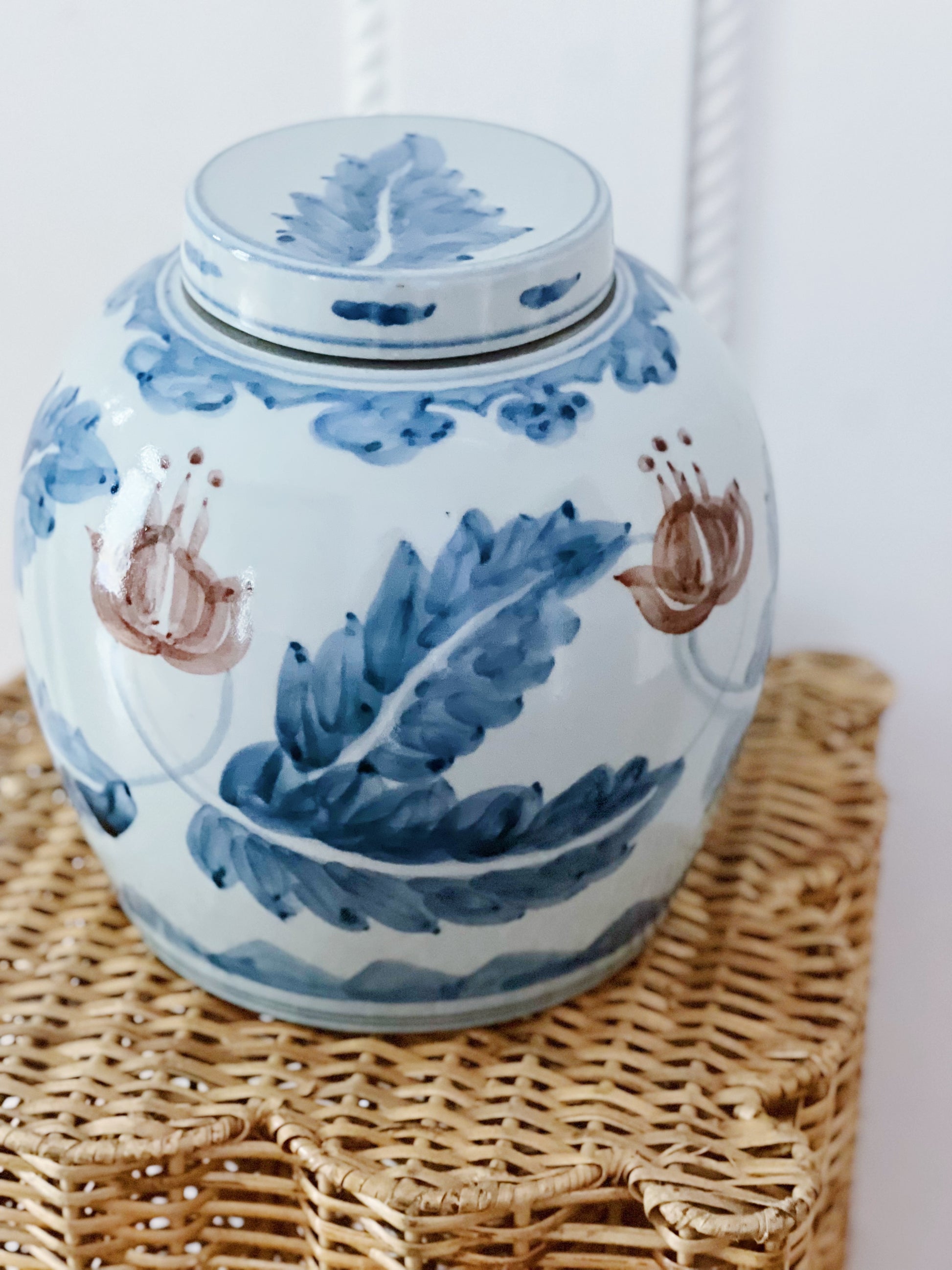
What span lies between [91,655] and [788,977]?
1.11ft

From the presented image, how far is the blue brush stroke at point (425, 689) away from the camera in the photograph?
476mm

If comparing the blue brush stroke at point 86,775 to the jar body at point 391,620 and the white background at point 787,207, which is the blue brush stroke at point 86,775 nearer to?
the jar body at point 391,620

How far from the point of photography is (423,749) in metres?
0.49

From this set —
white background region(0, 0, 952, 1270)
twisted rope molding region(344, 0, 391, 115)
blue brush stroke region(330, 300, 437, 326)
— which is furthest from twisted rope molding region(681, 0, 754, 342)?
blue brush stroke region(330, 300, 437, 326)

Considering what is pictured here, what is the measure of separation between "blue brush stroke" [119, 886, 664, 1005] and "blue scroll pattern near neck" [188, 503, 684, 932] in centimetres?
4

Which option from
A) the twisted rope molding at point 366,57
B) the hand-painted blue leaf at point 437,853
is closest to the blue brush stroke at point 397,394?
the hand-painted blue leaf at point 437,853

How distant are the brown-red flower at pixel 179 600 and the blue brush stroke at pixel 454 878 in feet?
0.21

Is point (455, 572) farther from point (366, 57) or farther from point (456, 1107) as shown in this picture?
point (366, 57)

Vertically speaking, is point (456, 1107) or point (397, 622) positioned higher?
point (397, 622)

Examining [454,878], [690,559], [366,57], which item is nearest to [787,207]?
[366,57]

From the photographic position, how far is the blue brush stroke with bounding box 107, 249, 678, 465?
48 cm

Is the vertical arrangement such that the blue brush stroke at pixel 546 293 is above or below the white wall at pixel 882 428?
above

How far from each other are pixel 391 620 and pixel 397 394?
79mm

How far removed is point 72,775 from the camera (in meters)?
0.57
